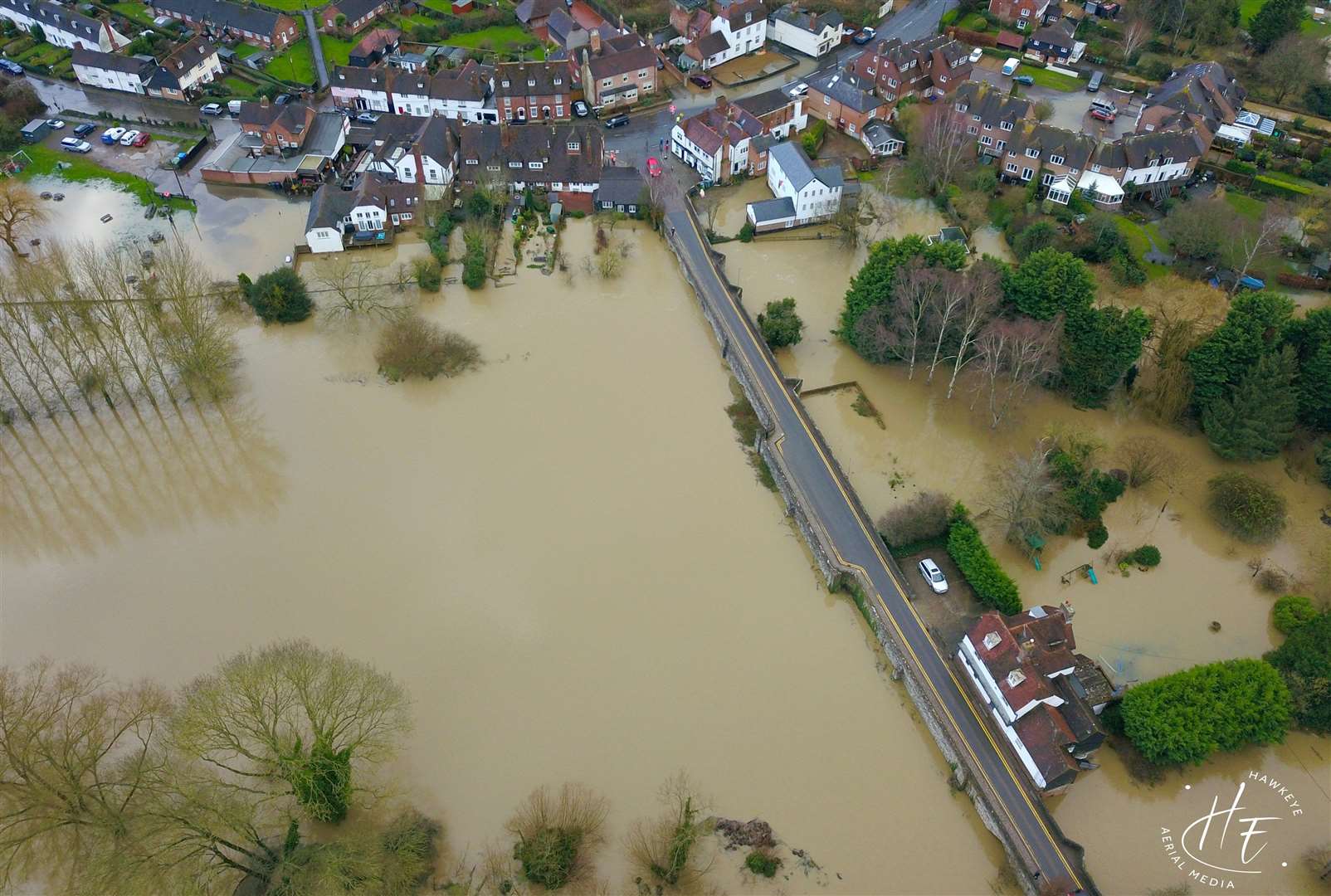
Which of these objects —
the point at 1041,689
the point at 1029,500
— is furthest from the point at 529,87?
the point at 1041,689

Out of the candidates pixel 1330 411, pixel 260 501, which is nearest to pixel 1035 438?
pixel 1330 411

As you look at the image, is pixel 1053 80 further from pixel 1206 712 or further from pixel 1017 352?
pixel 1206 712

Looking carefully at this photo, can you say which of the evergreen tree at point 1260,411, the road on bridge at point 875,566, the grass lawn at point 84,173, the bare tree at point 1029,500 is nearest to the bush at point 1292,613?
the evergreen tree at point 1260,411

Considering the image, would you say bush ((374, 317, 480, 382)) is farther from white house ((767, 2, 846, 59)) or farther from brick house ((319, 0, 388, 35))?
white house ((767, 2, 846, 59))

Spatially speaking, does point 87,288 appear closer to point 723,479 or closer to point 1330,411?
point 723,479

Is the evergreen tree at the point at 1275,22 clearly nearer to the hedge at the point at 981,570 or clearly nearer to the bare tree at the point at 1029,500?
the bare tree at the point at 1029,500
